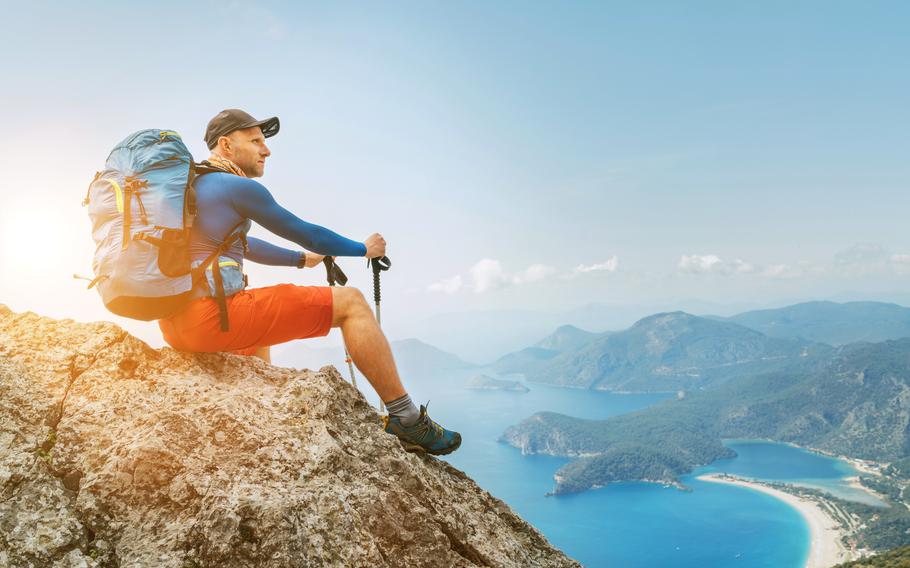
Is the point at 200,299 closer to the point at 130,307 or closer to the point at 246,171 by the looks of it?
the point at 130,307

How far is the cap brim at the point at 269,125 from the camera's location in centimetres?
475

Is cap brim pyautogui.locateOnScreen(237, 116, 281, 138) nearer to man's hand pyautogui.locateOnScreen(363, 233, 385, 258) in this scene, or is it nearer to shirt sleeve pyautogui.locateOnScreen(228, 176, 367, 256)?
shirt sleeve pyautogui.locateOnScreen(228, 176, 367, 256)

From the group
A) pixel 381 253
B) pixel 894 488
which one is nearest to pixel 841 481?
pixel 894 488

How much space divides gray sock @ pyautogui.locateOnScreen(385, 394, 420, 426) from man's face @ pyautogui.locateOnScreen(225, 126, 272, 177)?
2.61 metres

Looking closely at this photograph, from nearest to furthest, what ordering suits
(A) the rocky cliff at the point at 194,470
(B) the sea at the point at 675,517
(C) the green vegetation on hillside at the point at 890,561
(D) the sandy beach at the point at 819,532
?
1. (A) the rocky cliff at the point at 194,470
2. (C) the green vegetation on hillside at the point at 890,561
3. (D) the sandy beach at the point at 819,532
4. (B) the sea at the point at 675,517

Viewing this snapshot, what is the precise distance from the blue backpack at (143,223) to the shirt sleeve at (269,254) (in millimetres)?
1560

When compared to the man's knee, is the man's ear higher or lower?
higher

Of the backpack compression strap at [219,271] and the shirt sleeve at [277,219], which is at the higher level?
the shirt sleeve at [277,219]

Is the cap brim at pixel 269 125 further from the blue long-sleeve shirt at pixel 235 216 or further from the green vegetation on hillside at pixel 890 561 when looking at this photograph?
the green vegetation on hillside at pixel 890 561

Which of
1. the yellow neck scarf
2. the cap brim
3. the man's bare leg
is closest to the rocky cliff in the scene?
the man's bare leg

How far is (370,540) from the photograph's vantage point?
3617mm

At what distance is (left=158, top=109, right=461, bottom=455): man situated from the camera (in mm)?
4070

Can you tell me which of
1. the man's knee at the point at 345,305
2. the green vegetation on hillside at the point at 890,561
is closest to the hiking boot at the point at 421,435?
the man's knee at the point at 345,305

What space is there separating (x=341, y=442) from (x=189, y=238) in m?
2.10
